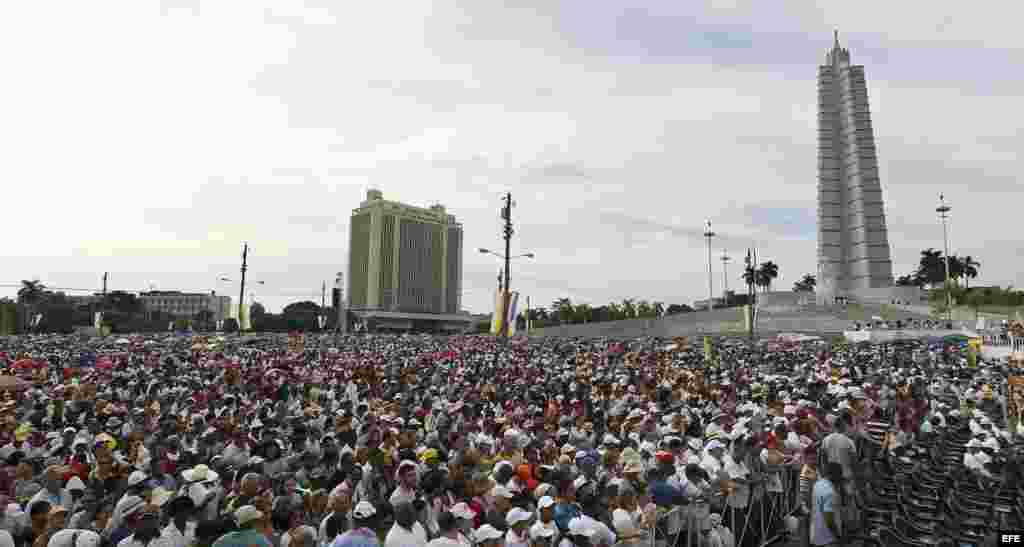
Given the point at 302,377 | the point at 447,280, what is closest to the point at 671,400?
the point at 302,377

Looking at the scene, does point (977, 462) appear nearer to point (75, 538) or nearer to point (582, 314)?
point (75, 538)

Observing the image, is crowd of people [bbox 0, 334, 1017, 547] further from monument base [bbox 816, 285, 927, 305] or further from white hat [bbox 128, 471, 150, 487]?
monument base [bbox 816, 285, 927, 305]

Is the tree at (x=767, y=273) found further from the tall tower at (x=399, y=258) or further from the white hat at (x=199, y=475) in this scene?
the white hat at (x=199, y=475)

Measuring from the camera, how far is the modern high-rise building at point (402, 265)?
142 m

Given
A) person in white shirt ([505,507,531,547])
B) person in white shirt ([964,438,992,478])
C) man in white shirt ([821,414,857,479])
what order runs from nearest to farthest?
person in white shirt ([505,507,531,547]), man in white shirt ([821,414,857,479]), person in white shirt ([964,438,992,478])

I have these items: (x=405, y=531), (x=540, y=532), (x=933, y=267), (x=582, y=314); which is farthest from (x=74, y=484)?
(x=933, y=267)

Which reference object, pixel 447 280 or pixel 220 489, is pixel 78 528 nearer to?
pixel 220 489

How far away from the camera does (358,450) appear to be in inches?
328

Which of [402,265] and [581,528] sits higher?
[402,265]

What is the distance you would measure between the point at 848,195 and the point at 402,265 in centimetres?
8995

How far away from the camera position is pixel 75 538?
5234 millimetres

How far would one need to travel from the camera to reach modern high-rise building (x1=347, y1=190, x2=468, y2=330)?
142 metres

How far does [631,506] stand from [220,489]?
13.7 feet

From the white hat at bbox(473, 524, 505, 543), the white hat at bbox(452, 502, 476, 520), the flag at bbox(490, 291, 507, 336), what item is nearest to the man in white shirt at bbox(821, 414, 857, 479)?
the white hat at bbox(452, 502, 476, 520)
